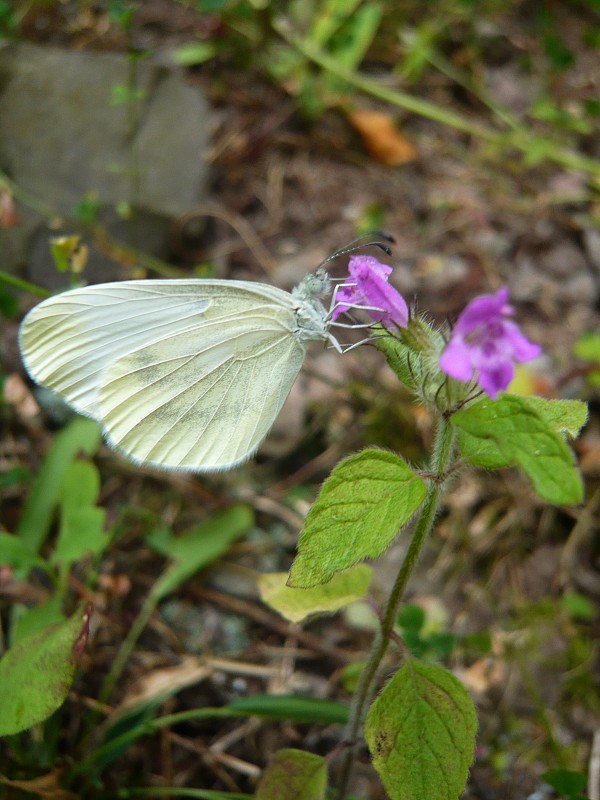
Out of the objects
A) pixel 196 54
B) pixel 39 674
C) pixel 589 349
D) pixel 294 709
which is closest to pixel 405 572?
pixel 294 709

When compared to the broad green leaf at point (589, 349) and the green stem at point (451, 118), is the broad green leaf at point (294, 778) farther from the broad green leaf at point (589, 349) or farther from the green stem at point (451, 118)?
the green stem at point (451, 118)

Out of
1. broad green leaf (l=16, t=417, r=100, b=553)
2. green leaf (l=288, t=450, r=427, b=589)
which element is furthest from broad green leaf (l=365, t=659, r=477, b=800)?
broad green leaf (l=16, t=417, r=100, b=553)

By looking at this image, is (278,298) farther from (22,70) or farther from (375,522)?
(22,70)

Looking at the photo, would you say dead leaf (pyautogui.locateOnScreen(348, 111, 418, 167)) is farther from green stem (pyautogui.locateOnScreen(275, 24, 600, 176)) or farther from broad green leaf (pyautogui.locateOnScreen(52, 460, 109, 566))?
broad green leaf (pyautogui.locateOnScreen(52, 460, 109, 566))

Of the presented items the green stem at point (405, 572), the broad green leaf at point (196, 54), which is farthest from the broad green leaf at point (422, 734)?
the broad green leaf at point (196, 54)

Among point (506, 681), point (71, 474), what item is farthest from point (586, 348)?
point (71, 474)

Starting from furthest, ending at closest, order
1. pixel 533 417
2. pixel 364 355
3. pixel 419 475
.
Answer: pixel 364 355 → pixel 419 475 → pixel 533 417

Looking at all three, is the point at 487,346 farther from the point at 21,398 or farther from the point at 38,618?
the point at 21,398
